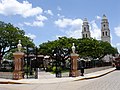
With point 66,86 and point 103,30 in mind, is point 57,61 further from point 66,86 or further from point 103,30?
point 103,30

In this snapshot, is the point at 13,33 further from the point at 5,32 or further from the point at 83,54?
the point at 83,54

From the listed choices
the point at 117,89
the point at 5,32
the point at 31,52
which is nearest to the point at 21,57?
the point at 31,52

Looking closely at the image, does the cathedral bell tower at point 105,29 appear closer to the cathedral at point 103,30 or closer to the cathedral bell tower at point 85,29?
the cathedral at point 103,30

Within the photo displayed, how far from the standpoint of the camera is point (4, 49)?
4475cm

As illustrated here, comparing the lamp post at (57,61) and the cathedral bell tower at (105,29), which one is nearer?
the lamp post at (57,61)

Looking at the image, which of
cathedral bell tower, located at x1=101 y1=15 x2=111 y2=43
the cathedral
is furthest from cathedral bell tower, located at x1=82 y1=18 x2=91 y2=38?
cathedral bell tower, located at x1=101 y1=15 x2=111 y2=43

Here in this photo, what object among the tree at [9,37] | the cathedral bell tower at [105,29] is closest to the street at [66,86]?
the tree at [9,37]

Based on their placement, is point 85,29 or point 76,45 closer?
point 76,45

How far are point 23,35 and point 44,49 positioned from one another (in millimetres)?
10902

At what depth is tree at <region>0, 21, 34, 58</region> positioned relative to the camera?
141ft

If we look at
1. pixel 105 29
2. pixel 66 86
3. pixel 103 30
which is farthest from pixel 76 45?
pixel 103 30

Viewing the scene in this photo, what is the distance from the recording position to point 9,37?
1697 inches

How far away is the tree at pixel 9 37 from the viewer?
43.1m

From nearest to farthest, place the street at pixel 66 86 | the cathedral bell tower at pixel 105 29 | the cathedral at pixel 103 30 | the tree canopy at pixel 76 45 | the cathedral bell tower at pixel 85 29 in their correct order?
the street at pixel 66 86
the tree canopy at pixel 76 45
the cathedral bell tower at pixel 105 29
the cathedral at pixel 103 30
the cathedral bell tower at pixel 85 29
